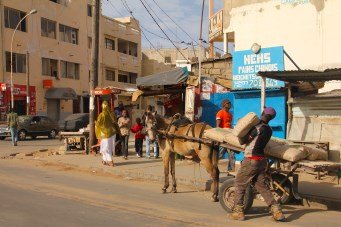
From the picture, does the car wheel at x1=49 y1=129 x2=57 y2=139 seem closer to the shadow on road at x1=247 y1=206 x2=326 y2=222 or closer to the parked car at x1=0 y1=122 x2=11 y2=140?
the parked car at x1=0 y1=122 x2=11 y2=140

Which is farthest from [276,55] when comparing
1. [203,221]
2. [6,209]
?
[6,209]

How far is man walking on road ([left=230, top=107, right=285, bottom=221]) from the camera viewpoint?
24.3 feet

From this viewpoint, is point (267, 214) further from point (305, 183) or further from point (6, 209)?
point (6, 209)

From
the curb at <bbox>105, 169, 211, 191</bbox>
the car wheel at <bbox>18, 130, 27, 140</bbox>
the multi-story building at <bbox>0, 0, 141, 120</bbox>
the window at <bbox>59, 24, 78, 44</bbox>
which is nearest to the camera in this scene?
the curb at <bbox>105, 169, 211, 191</bbox>

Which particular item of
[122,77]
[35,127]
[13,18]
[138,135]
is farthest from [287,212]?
[122,77]

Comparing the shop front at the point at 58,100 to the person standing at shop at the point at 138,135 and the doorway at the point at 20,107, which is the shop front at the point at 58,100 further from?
the person standing at shop at the point at 138,135

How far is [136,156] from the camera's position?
55.0 ft

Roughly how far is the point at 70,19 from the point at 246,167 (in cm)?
4131

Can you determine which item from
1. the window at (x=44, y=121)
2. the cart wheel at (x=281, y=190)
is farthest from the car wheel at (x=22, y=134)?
the cart wheel at (x=281, y=190)

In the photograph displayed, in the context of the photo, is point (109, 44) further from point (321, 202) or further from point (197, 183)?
point (321, 202)

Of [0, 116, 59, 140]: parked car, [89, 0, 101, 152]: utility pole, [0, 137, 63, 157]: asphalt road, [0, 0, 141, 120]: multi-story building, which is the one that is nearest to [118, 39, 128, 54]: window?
[0, 0, 141, 120]: multi-story building

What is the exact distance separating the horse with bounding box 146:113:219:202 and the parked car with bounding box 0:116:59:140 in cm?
2156

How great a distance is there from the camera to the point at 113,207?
8.45 metres

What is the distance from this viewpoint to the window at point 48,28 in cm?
4224
